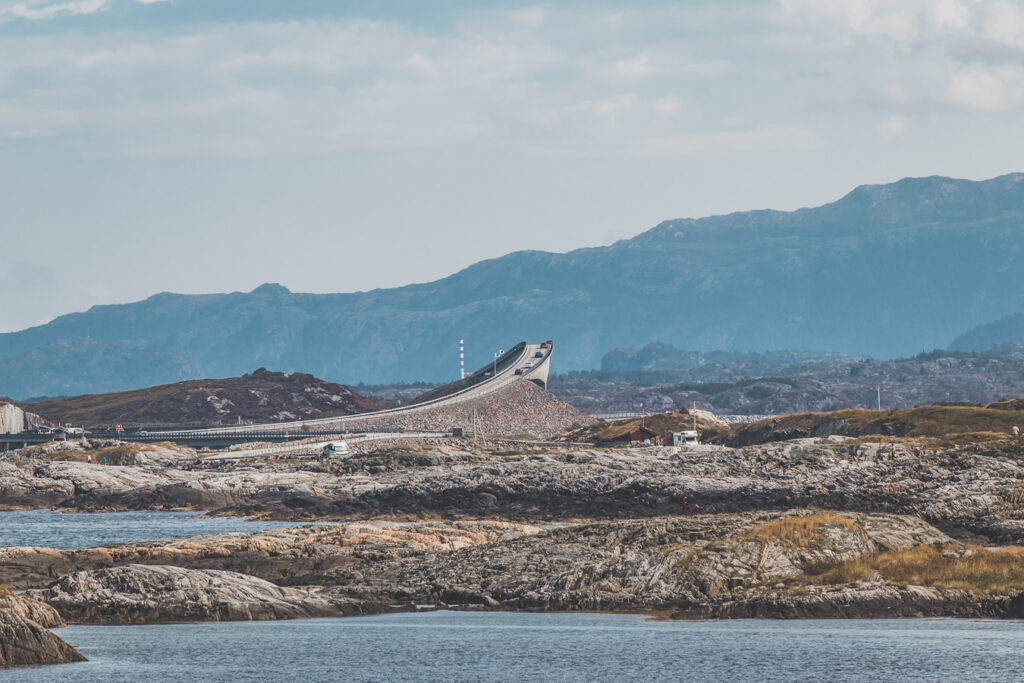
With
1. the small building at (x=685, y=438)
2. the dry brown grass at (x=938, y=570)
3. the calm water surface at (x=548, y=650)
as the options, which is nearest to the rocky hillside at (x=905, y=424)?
the small building at (x=685, y=438)

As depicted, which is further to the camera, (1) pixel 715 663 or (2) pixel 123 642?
(2) pixel 123 642

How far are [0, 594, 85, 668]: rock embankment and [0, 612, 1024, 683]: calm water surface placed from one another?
0.73 m

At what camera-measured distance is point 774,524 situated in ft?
217

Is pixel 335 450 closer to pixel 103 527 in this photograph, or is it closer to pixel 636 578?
pixel 103 527

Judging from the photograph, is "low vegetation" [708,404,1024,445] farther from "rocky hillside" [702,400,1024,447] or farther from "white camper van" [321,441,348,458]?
"white camper van" [321,441,348,458]

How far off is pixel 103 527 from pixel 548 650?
81000 millimetres

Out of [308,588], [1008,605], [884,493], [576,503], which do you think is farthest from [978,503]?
[308,588]

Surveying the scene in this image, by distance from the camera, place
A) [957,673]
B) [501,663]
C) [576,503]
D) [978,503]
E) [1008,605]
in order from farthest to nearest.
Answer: [576,503]
[978,503]
[1008,605]
[501,663]
[957,673]

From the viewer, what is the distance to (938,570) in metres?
61.5

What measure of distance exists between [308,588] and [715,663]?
23.0 m

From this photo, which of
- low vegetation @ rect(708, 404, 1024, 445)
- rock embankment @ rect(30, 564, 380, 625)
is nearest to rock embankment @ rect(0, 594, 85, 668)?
rock embankment @ rect(30, 564, 380, 625)

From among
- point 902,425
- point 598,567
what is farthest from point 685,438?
point 598,567

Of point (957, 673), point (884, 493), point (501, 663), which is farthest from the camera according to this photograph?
point (884, 493)

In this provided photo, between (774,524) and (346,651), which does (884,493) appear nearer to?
(774,524)
